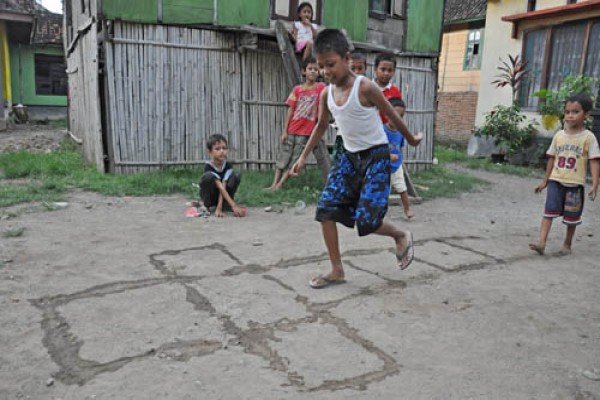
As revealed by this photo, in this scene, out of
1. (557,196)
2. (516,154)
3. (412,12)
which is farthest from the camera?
(516,154)

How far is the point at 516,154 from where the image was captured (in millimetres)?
11609

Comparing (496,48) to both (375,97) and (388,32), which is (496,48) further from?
(375,97)

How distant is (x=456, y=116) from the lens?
637 inches

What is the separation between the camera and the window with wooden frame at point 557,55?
10.8 m

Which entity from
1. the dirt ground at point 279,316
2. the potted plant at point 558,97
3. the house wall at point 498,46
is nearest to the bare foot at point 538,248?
the dirt ground at point 279,316

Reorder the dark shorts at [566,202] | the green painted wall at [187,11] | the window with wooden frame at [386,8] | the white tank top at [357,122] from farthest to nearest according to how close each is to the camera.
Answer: the window with wooden frame at [386,8]
the green painted wall at [187,11]
the dark shorts at [566,202]
the white tank top at [357,122]

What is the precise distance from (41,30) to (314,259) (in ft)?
59.2

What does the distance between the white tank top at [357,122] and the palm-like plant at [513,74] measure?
33.3 ft

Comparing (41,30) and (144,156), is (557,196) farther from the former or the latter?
(41,30)

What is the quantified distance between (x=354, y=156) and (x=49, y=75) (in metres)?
18.8

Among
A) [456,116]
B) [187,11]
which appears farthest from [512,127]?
[187,11]

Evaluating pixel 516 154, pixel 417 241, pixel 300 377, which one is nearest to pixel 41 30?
pixel 516 154

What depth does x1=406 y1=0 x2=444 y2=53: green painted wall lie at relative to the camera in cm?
946

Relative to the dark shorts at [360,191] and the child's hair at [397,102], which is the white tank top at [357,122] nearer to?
the dark shorts at [360,191]
